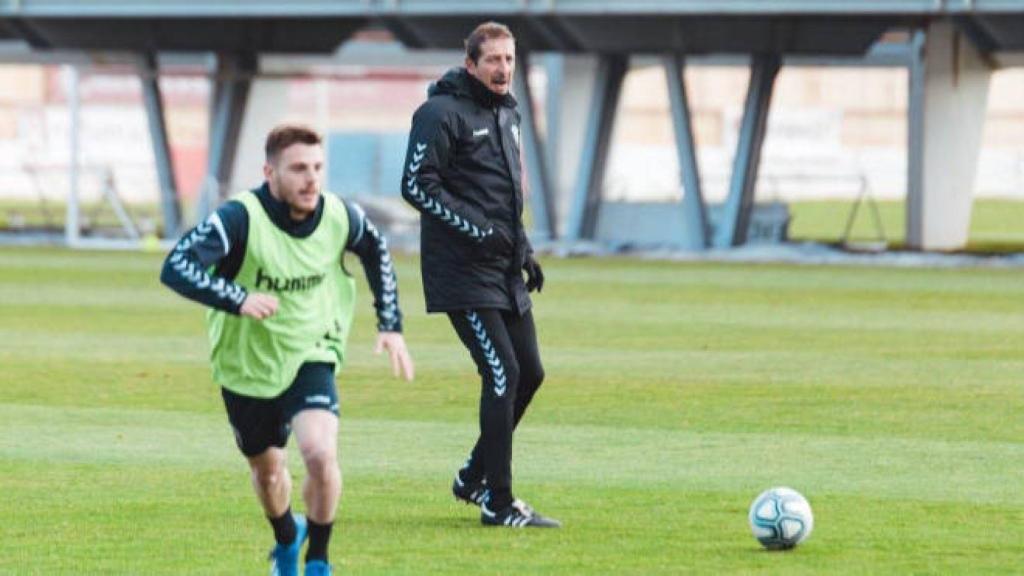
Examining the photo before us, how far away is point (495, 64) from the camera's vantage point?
10.5 metres

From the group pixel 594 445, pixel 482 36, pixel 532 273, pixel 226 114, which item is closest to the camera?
pixel 482 36

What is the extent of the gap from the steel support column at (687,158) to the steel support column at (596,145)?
54.7 inches

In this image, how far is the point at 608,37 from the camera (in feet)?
131

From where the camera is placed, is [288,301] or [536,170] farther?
[536,170]

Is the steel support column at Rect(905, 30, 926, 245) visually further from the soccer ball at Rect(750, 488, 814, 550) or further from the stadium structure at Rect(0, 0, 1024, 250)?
the soccer ball at Rect(750, 488, 814, 550)

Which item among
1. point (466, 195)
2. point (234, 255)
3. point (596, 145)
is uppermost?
point (234, 255)

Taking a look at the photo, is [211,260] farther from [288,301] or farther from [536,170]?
[536,170]

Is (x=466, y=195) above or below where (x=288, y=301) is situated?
below

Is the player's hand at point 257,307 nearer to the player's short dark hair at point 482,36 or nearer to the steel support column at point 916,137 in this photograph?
the player's short dark hair at point 482,36

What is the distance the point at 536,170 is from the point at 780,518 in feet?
107

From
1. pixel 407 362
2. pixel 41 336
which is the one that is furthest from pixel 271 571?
pixel 41 336

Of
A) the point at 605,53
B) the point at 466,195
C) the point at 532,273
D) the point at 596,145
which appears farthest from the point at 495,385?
the point at 596,145

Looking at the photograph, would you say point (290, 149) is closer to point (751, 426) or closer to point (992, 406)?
point (751, 426)

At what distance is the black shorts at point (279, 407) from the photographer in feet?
29.2
